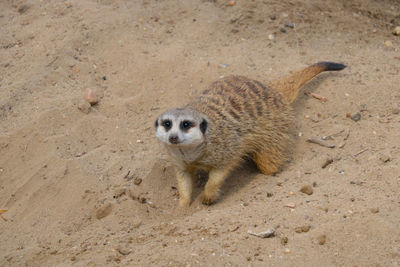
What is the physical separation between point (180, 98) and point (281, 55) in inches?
43.0

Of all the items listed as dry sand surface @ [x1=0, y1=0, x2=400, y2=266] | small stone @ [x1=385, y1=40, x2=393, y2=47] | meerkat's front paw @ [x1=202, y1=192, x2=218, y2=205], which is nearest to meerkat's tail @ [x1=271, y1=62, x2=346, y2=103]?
dry sand surface @ [x1=0, y1=0, x2=400, y2=266]

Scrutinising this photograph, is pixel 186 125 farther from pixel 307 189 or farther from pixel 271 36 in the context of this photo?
pixel 271 36

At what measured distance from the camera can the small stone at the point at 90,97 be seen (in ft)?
11.2

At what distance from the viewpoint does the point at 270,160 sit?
300cm

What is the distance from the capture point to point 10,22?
13.5ft

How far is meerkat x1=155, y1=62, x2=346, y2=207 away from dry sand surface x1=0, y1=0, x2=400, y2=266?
0.15 metres

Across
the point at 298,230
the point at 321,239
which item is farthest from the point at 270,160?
the point at 321,239

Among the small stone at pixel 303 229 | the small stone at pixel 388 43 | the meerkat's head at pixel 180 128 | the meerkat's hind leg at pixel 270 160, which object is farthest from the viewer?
the small stone at pixel 388 43

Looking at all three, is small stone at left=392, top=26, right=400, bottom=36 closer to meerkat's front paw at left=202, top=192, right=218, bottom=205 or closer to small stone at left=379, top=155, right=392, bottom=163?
small stone at left=379, top=155, right=392, bottom=163

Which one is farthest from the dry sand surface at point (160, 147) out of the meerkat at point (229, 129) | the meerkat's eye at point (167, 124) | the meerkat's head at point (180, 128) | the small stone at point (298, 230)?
the meerkat's eye at point (167, 124)

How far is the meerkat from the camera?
246cm

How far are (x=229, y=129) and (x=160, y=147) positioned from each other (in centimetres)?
63

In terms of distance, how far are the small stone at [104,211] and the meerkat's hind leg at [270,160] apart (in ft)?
3.66

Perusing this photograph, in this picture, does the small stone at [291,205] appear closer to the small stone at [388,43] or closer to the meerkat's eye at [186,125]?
the meerkat's eye at [186,125]
